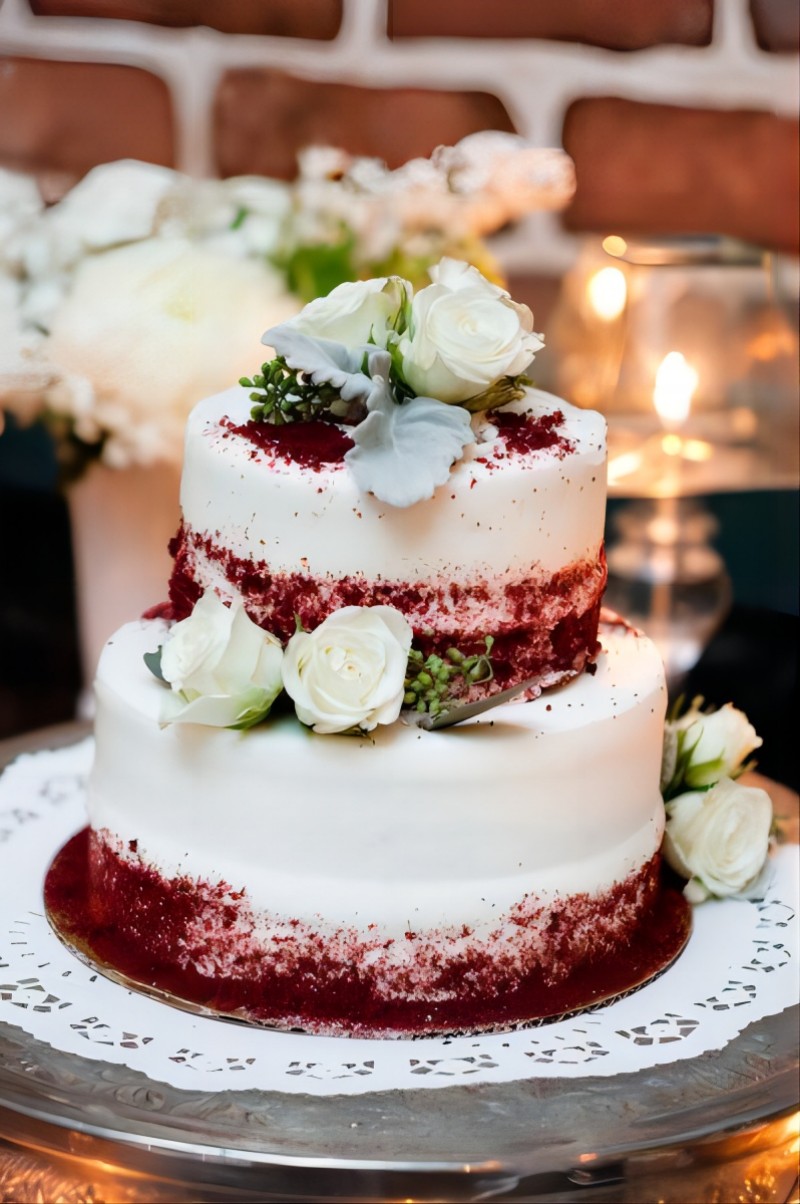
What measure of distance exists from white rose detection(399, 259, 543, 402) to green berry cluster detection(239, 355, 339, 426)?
116 mm

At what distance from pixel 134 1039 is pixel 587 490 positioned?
2.73 ft

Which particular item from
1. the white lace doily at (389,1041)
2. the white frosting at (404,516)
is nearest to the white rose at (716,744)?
the white lace doily at (389,1041)

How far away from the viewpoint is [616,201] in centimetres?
325

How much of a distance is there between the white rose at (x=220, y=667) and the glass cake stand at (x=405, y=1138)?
0.40 metres

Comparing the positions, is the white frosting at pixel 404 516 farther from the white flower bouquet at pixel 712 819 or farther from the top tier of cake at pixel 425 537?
the white flower bouquet at pixel 712 819

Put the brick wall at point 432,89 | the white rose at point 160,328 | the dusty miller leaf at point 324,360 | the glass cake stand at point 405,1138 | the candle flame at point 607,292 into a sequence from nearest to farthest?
the glass cake stand at point 405,1138
the dusty miller leaf at point 324,360
the white rose at point 160,328
the brick wall at point 432,89
the candle flame at point 607,292

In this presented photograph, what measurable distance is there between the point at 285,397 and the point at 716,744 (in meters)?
0.82

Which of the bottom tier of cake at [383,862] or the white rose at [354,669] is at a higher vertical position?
the white rose at [354,669]

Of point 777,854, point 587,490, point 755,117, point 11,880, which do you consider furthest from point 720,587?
point 11,880

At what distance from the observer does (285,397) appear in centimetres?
190

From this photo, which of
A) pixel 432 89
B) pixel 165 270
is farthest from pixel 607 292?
pixel 165 270

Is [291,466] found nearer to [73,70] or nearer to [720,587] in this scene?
[73,70]

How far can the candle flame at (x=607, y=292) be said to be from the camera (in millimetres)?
3346

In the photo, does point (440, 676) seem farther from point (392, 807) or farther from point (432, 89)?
point (432, 89)
